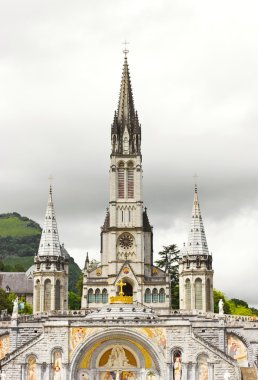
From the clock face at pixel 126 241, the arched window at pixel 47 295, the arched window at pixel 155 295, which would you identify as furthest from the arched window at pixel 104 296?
the arched window at pixel 47 295

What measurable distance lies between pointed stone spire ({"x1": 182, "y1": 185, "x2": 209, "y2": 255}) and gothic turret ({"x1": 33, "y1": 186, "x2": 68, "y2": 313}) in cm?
1526

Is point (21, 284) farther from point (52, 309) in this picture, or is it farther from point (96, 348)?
point (96, 348)

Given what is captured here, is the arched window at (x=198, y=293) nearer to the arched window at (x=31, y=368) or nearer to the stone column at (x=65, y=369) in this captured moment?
the stone column at (x=65, y=369)

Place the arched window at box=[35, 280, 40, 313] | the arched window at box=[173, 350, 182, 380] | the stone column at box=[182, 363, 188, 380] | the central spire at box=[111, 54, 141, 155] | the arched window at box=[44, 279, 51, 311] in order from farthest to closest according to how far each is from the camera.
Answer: the central spire at box=[111, 54, 141, 155]
the arched window at box=[35, 280, 40, 313]
the arched window at box=[44, 279, 51, 311]
the arched window at box=[173, 350, 182, 380]
the stone column at box=[182, 363, 188, 380]

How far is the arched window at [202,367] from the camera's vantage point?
8088 centimetres

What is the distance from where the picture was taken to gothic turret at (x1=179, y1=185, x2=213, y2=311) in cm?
11304

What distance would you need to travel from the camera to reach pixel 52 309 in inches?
4449

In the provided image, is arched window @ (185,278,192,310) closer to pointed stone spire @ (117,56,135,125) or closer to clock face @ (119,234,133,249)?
clock face @ (119,234,133,249)

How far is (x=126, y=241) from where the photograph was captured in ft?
397

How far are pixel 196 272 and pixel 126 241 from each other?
11.5 meters

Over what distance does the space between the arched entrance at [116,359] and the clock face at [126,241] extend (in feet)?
126

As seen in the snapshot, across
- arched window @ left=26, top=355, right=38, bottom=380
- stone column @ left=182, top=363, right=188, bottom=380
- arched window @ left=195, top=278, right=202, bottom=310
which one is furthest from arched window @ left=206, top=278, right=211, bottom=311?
arched window @ left=26, top=355, right=38, bottom=380

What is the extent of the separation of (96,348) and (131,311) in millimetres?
5288

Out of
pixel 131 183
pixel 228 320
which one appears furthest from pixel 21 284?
pixel 228 320
